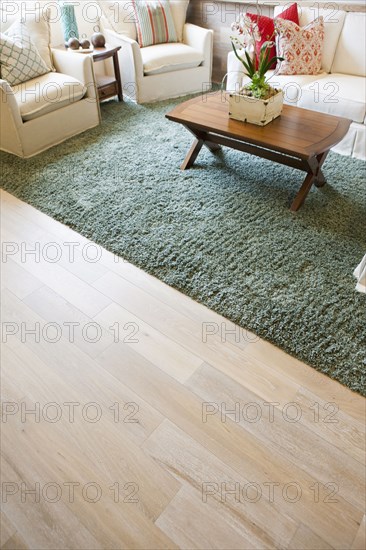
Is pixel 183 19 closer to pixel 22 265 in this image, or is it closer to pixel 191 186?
pixel 191 186

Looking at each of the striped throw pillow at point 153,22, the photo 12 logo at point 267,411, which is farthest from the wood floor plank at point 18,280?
the striped throw pillow at point 153,22

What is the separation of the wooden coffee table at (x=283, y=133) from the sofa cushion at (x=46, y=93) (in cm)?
103

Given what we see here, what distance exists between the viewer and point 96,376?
161 centimetres

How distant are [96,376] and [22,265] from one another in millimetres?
861

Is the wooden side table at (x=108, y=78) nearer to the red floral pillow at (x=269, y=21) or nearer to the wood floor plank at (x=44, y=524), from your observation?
the red floral pillow at (x=269, y=21)

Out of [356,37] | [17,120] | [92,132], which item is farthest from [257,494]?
[356,37]

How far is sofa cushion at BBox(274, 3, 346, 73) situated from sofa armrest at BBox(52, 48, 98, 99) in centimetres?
179

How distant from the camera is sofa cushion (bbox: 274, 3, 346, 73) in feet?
10.3

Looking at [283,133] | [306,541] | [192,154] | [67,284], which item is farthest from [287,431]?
[192,154]

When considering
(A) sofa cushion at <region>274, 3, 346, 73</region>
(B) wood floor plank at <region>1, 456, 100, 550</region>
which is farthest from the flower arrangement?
(B) wood floor plank at <region>1, 456, 100, 550</region>

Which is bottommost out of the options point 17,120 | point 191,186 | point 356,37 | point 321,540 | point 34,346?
point 321,540

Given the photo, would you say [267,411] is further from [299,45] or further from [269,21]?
[269,21]

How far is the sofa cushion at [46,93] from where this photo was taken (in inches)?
114

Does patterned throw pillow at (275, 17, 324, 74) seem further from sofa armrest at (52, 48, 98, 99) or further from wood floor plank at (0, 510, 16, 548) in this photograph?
wood floor plank at (0, 510, 16, 548)
